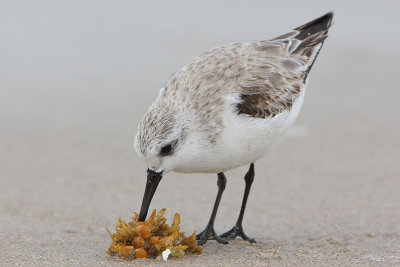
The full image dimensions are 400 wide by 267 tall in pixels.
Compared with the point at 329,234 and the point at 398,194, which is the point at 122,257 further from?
the point at 398,194

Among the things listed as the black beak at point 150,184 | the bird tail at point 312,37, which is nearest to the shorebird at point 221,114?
the black beak at point 150,184

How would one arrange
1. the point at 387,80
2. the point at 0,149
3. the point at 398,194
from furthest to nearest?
the point at 387,80
the point at 0,149
the point at 398,194

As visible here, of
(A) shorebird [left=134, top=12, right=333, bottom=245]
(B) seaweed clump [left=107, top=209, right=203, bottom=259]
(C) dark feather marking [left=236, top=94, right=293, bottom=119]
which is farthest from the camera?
(C) dark feather marking [left=236, top=94, right=293, bottom=119]

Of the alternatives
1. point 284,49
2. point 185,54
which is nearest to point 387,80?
point 185,54

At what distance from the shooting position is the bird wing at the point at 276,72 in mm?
4781

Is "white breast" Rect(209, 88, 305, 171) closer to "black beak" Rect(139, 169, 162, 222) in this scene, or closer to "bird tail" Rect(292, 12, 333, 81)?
"black beak" Rect(139, 169, 162, 222)

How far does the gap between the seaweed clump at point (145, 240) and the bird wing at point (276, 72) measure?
1032 mm

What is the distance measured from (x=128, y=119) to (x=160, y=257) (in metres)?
5.13

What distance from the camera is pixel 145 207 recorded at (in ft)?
14.4

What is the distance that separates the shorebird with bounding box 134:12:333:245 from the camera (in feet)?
14.0

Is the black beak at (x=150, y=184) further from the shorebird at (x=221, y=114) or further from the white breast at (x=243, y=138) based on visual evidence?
the white breast at (x=243, y=138)

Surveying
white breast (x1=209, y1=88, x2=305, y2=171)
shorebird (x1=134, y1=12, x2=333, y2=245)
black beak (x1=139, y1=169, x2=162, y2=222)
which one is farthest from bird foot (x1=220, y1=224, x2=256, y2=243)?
black beak (x1=139, y1=169, x2=162, y2=222)

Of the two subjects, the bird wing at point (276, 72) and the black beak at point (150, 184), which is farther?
the bird wing at point (276, 72)

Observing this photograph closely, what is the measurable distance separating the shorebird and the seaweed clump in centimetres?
14
